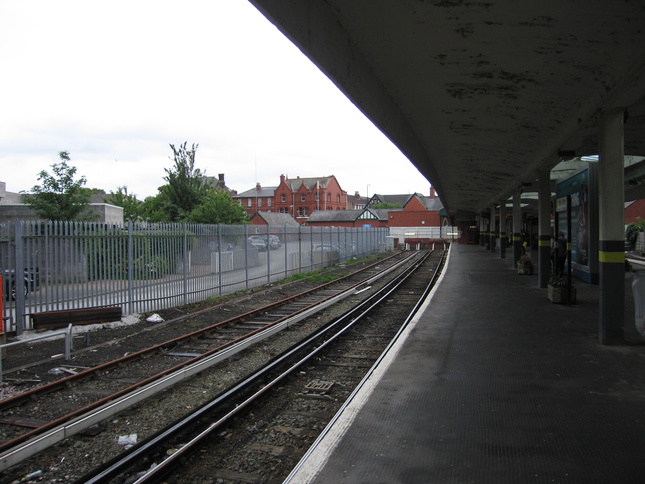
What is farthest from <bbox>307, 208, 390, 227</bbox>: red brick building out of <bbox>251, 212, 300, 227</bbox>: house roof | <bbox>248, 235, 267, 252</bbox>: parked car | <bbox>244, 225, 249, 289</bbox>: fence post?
<bbox>244, 225, 249, 289</bbox>: fence post

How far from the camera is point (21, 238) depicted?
→ 29.7ft

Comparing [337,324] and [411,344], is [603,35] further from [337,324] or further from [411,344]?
[337,324]

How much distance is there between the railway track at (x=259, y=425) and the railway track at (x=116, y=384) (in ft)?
3.21

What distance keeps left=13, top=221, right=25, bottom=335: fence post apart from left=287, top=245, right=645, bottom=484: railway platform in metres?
7.04

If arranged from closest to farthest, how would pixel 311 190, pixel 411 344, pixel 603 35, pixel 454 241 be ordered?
1. pixel 603 35
2. pixel 411 344
3. pixel 454 241
4. pixel 311 190

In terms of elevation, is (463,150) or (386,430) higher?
(463,150)

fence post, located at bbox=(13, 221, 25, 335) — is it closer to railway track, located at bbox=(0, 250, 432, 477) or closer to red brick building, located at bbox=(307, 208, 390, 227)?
railway track, located at bbox=(0, 250, 432, 477)

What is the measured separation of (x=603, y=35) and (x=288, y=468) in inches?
236

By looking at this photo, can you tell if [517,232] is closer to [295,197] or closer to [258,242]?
[258,242]

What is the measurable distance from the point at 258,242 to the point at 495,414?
14001 mm

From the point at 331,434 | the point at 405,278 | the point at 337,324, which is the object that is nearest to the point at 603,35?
the point at 331,434

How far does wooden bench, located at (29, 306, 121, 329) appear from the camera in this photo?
29.3 feet

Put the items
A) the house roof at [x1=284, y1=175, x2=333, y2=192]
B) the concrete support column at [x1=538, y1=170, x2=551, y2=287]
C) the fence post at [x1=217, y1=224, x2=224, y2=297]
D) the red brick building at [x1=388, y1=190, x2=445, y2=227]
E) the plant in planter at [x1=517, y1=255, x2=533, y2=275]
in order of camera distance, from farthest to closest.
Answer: the house roof at [x1=284, y1=175, x2=333, y2=192] < the red brick building at [x1=388, y1=190, x2=445, y2=227] < the plant in planter at [x1=517, y1=255, x2=533, y2=275] < the fence post at [x1=217, y1=224, x2=224, y2=297] < the concrete support column at [x1=538, y1=170, x2=551, y2=287]

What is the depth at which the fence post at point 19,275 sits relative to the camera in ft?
28.6
